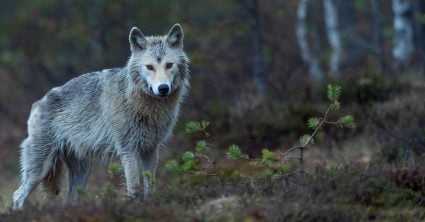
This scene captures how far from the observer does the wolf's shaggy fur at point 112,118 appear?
10.2 m

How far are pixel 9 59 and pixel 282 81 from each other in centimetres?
872

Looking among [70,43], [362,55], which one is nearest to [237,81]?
[362,55]

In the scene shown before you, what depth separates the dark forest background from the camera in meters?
15.1

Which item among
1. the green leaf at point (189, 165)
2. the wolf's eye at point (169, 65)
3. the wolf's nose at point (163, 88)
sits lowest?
the green leaf at point (189, 165)

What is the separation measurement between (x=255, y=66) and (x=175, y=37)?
833 cm

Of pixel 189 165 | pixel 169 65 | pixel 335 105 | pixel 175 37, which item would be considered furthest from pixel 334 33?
pixel 189 165

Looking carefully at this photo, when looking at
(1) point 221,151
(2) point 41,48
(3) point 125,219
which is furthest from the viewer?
(2) point 41,48

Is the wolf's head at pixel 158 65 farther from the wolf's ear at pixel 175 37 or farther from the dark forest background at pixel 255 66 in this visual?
the dark forest background at pixel 255 66

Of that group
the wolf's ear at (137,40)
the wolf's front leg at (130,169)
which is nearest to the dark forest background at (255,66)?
the wolf's front leg at (130,169)

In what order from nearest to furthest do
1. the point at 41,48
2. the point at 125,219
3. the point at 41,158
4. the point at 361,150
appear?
the point at 125,219 < the point at 41,158 < the point at 361,150 < the point at 41,48

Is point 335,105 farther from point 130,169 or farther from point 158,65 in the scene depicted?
point 130,169

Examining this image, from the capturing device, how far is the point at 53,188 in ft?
36.2

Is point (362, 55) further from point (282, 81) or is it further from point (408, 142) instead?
point (408, 142)

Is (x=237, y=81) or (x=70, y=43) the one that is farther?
(x=70, y=43)
